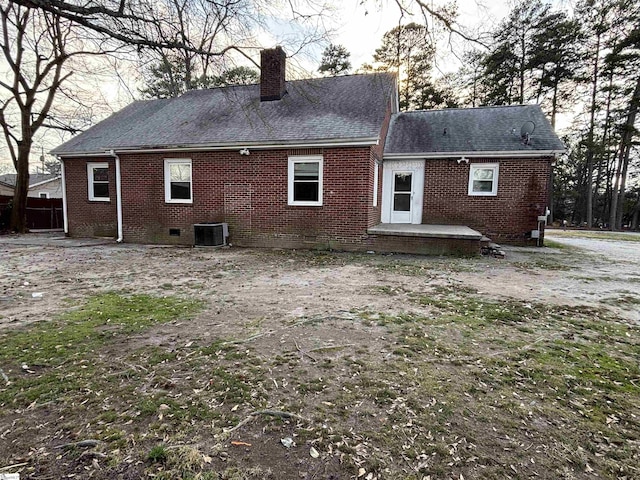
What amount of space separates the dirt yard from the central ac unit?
479 centimetres

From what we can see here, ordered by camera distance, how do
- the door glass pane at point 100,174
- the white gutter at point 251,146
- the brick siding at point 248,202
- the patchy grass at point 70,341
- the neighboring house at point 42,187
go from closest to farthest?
the patchy grass at point 70,341 < the white gutter at point 251,146 < the brick siding at point 248,202 < the door glass pane at point 100,174 < the neighboring house at point 42,187

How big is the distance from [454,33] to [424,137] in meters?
7.68

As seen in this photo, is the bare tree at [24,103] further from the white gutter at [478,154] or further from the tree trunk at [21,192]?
the white gutter at [478,154]

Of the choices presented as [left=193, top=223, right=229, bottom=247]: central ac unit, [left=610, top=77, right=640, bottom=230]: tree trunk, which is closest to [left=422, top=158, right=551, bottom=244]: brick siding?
[left=193, top=223, right=229, bottom=247]: central ac unit

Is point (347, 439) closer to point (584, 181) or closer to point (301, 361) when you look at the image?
point (301, 361)

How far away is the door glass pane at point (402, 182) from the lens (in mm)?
11844

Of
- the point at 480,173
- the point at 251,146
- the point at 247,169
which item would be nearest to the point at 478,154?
the point at 480,173

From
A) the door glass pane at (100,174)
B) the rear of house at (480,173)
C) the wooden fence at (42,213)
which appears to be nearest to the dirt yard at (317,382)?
the rear of house at (480,173)

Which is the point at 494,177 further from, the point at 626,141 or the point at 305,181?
the point at 626,141

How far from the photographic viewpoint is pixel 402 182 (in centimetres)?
1191

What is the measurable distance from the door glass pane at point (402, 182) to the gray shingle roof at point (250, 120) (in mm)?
2309

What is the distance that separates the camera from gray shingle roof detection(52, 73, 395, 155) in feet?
32.4

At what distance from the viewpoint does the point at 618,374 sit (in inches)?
111

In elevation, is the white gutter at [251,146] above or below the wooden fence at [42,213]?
above
